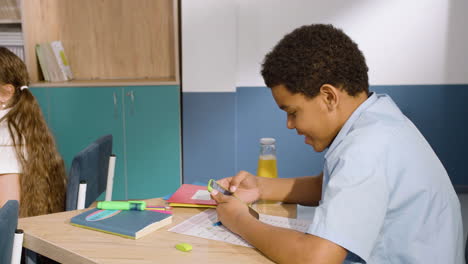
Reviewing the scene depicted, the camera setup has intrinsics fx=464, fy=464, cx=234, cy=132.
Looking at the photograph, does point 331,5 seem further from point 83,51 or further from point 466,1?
point 83,51

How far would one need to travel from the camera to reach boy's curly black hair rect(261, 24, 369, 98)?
3.38 ft

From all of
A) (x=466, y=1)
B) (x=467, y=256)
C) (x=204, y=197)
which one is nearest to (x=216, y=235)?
(x=204, y=197)

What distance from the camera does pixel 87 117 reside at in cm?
325

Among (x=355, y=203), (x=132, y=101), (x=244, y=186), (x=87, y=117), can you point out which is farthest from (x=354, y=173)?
(x=87, y=117)

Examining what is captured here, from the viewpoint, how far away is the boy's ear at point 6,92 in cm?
185

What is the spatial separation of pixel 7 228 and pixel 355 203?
0.74 m

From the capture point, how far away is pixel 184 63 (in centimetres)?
321

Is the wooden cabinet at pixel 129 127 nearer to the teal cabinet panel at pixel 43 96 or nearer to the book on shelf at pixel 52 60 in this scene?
the teal cabinet panel at pixel 43 96

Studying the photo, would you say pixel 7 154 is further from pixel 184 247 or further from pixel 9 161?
pixel 184 247

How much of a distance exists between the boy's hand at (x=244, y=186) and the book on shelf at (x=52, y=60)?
2350 millimetres

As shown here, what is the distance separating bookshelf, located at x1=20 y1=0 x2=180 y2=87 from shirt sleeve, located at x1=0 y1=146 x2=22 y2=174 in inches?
67.6

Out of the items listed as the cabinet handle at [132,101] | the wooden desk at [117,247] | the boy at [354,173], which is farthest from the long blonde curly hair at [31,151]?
the cabinet handle at [132,101]

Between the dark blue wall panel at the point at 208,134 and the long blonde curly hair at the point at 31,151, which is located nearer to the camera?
the long blonde curly hair at the point at 31,151

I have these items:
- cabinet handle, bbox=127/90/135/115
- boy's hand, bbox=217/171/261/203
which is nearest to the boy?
boy's hand, bbox=217/171/261/203
